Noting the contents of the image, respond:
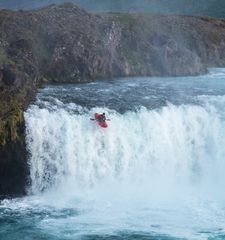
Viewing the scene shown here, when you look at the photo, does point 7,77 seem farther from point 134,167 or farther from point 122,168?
point 134,167

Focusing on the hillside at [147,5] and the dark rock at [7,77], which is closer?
the dark rock at [7,77]

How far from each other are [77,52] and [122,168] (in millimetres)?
9682

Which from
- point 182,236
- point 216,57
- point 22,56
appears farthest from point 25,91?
point 216,57

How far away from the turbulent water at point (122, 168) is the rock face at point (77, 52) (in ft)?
2.61

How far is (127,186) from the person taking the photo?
21.2 meters

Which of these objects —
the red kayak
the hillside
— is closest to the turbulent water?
the red kayak

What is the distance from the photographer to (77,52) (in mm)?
29062

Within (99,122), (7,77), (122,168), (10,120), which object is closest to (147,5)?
(7,77)

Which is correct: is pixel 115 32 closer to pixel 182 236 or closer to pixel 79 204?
pixel 79 204

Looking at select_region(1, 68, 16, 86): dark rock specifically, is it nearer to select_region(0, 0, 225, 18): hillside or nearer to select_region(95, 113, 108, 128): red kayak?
select_region(95, 113, 108, 128): red kayak

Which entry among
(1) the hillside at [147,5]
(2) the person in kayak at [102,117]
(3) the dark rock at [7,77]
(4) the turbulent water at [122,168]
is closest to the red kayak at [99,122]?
(2) the person in kayak at [102,117]

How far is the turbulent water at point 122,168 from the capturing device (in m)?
17.1

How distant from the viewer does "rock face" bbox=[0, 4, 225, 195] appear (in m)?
20.2

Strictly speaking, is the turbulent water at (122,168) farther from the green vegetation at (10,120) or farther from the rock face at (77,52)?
the rock face at (77,52)
